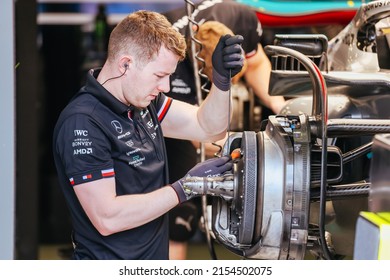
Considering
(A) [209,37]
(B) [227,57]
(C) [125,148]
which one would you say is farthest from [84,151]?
(A) [209,37]

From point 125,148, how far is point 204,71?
0.79 meters

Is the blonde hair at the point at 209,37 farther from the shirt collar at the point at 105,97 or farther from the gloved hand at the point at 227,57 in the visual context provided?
the shirt collar at the point at 105,97

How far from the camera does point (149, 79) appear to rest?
205 cm

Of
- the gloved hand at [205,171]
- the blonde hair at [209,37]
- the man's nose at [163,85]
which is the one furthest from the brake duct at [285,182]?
the blonde hair at [209,37]

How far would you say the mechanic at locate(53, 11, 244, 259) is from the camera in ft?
6.51

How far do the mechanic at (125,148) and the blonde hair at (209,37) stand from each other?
1.78ft

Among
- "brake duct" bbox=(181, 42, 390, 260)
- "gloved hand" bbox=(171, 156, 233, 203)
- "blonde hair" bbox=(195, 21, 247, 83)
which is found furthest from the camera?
"blonde hair" bbox=(195, 21, 247, 83)

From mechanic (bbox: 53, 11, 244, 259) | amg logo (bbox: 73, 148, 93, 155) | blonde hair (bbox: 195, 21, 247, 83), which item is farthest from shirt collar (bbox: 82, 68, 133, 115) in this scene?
blonde hair (bbox: 195, 21, 247, 83)

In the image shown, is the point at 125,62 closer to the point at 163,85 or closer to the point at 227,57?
the point at 163,85

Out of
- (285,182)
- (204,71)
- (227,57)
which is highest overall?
(227,57)

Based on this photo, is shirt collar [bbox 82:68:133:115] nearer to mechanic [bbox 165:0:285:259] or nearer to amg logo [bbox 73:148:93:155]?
amg logo [bbox 73:148:93:155]

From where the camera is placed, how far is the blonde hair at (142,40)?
2031mm

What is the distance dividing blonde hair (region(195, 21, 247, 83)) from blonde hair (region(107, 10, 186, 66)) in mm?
630
